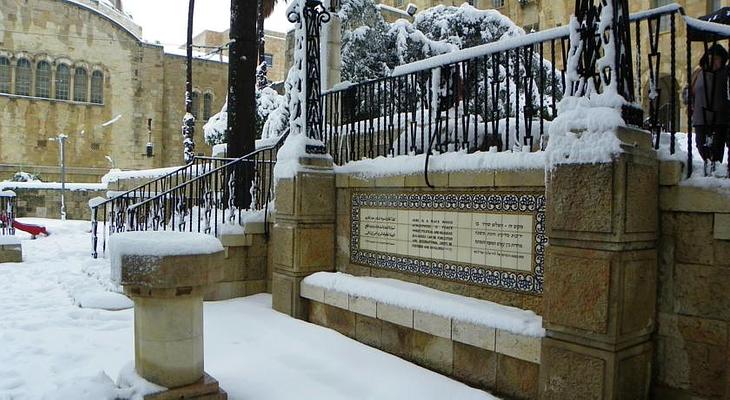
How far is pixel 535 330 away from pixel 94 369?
13.3 ft

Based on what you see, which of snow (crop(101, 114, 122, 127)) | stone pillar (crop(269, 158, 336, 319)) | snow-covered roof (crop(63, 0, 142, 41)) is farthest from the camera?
snow (crop(101, 114, 122, 127))

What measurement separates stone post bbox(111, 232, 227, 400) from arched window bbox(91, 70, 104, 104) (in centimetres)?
3618

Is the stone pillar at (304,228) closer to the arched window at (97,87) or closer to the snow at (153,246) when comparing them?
the snow at (153,246)

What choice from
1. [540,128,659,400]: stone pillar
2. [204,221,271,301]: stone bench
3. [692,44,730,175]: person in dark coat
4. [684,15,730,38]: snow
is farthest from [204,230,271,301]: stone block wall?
[684,15,730,38]: snow

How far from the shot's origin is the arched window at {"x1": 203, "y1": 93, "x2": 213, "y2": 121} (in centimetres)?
3972

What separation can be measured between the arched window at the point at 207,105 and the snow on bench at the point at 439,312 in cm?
3599

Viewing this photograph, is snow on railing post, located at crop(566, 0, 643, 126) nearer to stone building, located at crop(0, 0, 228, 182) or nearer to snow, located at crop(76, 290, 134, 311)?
snow, located at crop(76, 290, 134, 311)

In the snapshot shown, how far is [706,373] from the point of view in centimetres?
370

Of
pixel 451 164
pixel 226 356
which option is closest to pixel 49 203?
pixel 226 356

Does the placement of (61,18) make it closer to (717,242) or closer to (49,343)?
(49,343)

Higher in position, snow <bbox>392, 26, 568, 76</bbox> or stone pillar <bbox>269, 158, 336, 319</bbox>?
snow <bbox>392, 26, 568, 76</bbox>

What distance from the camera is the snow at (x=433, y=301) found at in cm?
433

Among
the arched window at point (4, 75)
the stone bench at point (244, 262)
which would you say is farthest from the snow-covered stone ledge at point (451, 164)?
the arched window at point (4, 75)

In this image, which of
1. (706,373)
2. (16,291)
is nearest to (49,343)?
(16,291)
